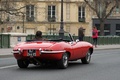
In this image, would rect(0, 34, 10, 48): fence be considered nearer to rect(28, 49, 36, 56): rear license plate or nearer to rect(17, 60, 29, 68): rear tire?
rect(17, 60, 29, 68): rear tire

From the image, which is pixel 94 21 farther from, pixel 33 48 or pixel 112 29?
pixel 33 48

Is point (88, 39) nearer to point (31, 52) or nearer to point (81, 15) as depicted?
point (31, 52)

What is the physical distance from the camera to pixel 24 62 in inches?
571

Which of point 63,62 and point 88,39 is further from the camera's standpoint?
point 88,39

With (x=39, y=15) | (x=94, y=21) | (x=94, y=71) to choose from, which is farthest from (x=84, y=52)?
(x=94, y=21)

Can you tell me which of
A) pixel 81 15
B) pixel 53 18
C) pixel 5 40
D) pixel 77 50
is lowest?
pixel 5 40

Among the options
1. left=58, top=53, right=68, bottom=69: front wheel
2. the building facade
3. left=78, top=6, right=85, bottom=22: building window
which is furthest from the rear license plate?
left=78, top=6, right=85, bottom=22: building window

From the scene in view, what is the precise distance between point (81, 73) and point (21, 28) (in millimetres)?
58380

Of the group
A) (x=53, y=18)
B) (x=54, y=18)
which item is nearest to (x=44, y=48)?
(x=53, y=18)

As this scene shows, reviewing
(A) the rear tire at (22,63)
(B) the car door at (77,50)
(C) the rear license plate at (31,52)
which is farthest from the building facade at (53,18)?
(C) the rear license plate at (31,52)

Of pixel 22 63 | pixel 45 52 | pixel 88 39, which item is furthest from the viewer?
pixel 88 39

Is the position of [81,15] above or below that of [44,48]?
above

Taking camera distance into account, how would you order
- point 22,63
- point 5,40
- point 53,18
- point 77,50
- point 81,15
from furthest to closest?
1. point 81,15
2. point 53,18
3. point 5,40
4. point 77,50
5. point 22,63

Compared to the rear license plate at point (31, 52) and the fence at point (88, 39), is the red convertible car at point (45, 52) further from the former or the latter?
the fence at point (88, 39)
